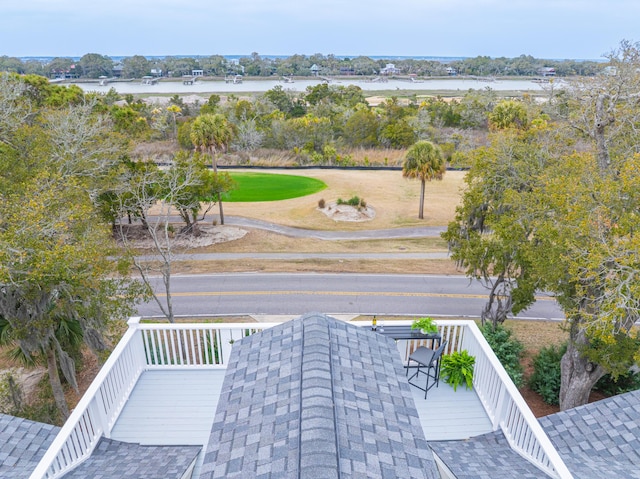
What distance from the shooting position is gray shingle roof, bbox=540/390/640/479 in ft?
21.0

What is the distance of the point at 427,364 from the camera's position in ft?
25.5

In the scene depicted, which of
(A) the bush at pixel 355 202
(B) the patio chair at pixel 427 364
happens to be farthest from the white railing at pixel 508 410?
(A) the bush at pixel 355 202

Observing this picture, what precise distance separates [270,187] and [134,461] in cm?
3394

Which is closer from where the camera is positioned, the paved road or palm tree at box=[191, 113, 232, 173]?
Result: the paved road

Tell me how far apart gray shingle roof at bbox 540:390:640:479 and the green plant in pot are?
142cm

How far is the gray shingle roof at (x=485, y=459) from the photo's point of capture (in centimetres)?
575

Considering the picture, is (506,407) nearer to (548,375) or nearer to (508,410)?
(508,410)

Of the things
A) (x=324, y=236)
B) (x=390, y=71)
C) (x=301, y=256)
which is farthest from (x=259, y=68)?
(x=301, y=256)

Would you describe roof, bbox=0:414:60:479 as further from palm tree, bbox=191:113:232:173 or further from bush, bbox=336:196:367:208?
bush, bbox=336:196:367:208

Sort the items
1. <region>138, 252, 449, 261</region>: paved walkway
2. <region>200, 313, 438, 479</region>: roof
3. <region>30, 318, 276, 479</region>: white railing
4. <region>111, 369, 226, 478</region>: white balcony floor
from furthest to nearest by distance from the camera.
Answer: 1. <region>138, 252, 449, 261</region>: paved walkway
2. <region>111, 369, 226, 478</region>: white balcony floor
3. <region>30, 318, 276, 479</region>: white railing
4. <region>200, 313, 438, 479</region>: roof

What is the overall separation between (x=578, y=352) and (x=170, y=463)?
959 cm

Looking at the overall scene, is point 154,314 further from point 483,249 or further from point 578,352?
point 578,352

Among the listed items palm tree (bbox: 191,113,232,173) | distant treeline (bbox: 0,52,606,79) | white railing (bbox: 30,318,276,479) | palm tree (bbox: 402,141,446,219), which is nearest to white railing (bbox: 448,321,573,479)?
white railing (bbox: 30,318,276,479)

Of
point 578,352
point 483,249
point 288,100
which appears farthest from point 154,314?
point 288,100
